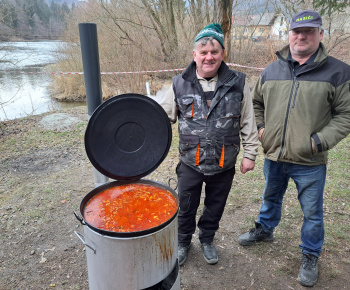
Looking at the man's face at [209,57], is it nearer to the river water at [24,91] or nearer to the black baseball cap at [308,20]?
the black baseball cap at [308,20]

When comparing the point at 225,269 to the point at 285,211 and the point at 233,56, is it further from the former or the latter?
the point at 233,56

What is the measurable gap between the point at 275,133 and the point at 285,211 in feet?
5.71

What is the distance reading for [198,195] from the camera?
2.73 metres

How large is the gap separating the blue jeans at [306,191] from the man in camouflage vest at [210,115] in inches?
14.8

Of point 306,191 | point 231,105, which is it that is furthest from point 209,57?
point 306,191

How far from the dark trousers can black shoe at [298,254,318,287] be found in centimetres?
95

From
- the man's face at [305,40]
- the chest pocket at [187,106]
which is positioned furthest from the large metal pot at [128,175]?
the man's face at [305,40]

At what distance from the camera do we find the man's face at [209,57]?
2311 mm

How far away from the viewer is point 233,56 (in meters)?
16.1

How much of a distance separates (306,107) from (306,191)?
2.60ft

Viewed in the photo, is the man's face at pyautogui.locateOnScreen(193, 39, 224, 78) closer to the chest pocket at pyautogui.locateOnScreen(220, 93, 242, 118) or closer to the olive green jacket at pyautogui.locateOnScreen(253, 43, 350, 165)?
the chest pocket at pyautogui.locateOnScreen(220, 93, 242, 118)

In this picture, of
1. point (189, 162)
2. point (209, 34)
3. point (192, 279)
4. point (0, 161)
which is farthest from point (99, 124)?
point (0, 161)

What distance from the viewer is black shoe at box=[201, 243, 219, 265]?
2971 mm

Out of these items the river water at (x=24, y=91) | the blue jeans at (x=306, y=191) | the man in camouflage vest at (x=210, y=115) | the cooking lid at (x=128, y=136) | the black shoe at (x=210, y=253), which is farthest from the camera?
the river water at (x=24, y=91)
